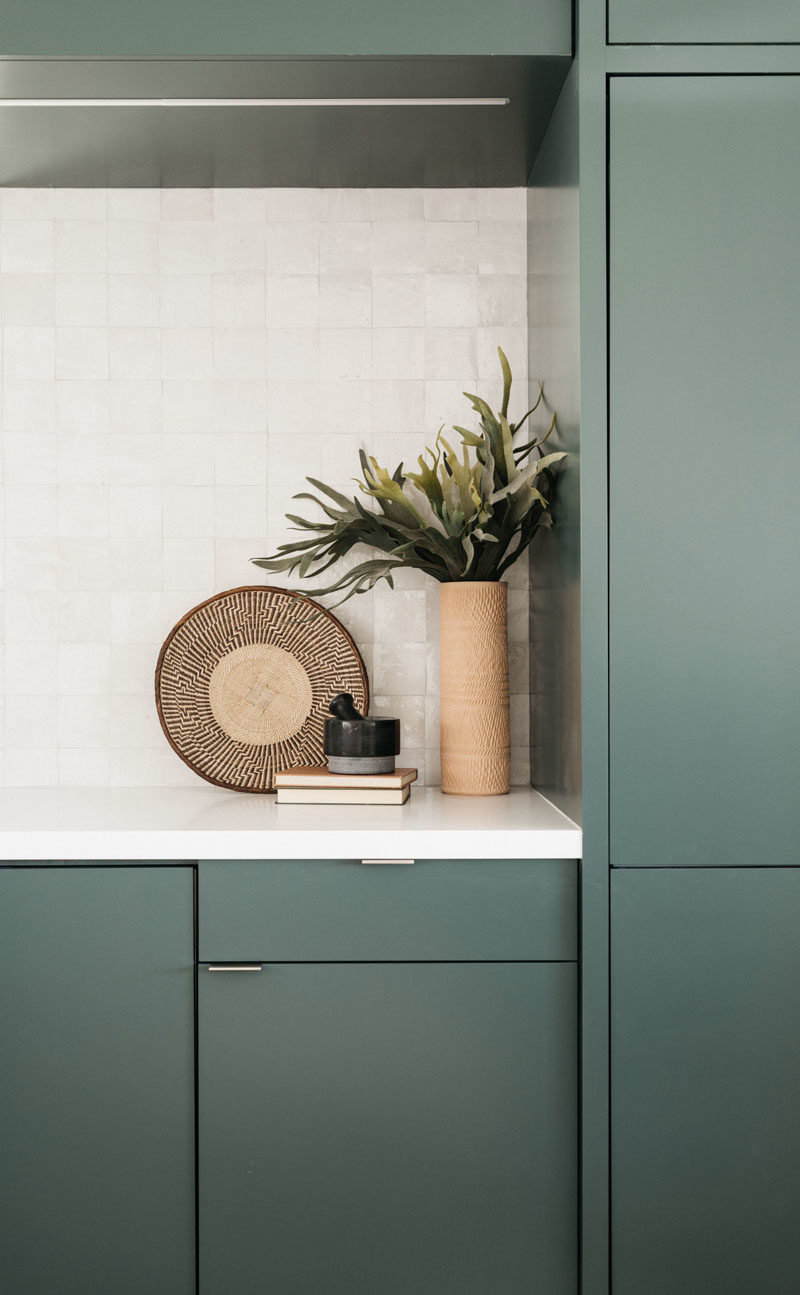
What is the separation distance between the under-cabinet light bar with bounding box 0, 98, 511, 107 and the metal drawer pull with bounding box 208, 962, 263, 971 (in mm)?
1514

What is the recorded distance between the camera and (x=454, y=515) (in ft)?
6.12

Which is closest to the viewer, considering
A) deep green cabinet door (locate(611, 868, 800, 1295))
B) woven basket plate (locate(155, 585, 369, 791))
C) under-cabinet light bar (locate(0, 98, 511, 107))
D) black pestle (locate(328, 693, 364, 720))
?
Result: deep green cabinet door (locate(611, 868, 800, 1295))

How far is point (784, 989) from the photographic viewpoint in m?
1.59

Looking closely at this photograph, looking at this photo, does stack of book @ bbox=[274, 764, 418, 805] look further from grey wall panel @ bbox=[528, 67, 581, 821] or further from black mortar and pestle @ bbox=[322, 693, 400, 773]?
grey wall panel @ bbox=[528, 67, 581, 821]

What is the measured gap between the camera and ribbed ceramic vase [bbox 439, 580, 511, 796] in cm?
194

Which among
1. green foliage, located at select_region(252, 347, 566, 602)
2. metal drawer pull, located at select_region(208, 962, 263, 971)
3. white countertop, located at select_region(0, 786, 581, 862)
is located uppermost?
green foliage, located at select_region(252, 347, 566, 602)

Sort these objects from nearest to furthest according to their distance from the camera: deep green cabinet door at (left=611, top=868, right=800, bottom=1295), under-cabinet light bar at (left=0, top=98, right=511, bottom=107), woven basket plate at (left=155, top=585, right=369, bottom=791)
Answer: deep green cabinet door at (left=611, top=868, right=800, bottom=1295) → under-cabinet light bar at (left=0, top=98, right=511, bottom=107) → woven basket plate at (left=155, top=585, right=369, bottom=791)

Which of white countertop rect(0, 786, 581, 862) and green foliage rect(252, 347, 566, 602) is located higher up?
green foliage rect(252, 347, 566, 602)

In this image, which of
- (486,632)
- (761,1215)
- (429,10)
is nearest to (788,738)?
(486,632)

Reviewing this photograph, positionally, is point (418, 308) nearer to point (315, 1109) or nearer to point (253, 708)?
point (253, 708)

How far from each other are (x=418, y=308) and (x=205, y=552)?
712mm

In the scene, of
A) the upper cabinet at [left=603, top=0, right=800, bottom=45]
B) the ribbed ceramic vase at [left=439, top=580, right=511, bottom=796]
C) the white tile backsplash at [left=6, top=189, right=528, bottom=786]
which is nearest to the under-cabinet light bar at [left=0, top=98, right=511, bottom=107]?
the upper cabinet at [left=603, top=0, right=800, bottom=45]

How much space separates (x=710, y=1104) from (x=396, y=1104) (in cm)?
50

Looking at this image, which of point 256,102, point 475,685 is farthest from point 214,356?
point 475,685
